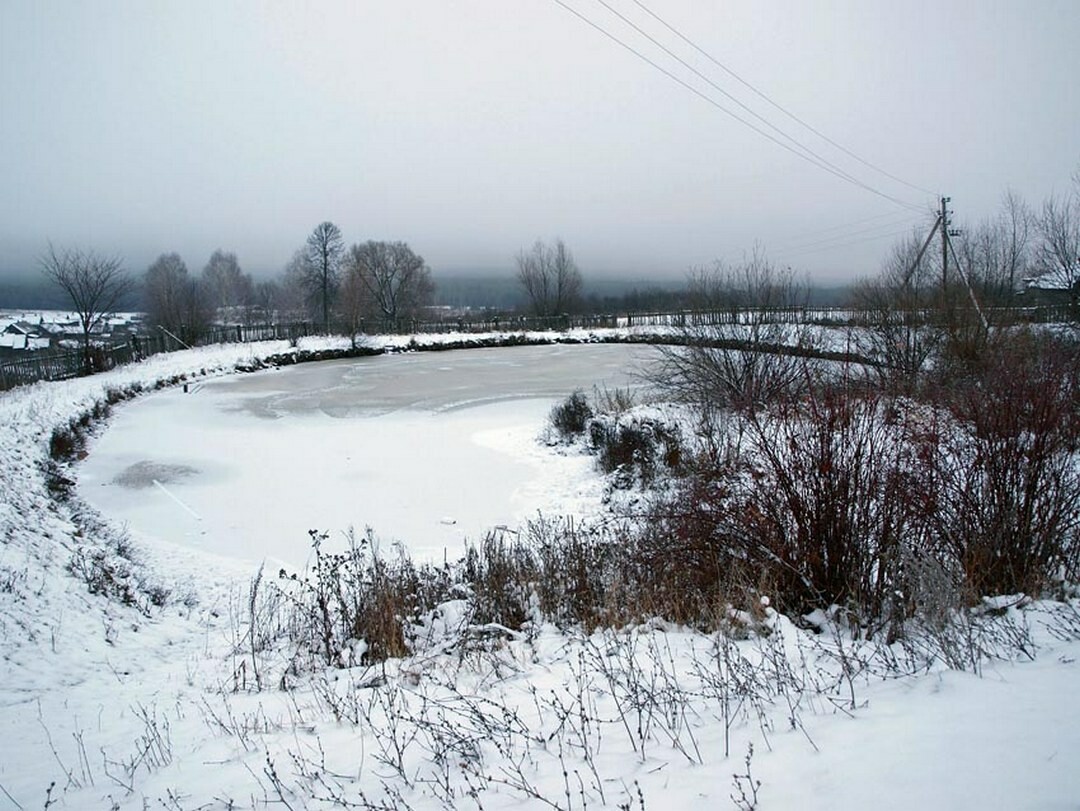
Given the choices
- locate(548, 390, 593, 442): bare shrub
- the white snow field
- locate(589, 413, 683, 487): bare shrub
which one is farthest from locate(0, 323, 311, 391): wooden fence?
locate(589, 413, 683, 487): bare shrub

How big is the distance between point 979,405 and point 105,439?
64.8 ft

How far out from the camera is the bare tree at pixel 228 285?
95.5 metres

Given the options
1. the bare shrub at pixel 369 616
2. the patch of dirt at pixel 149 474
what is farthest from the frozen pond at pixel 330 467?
the bare shrub at pixel 369 616

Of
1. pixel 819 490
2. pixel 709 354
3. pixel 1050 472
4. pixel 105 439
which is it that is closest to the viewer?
pixel 819 490

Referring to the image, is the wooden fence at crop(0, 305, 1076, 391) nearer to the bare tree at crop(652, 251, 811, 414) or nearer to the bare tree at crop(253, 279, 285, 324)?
the bare tree at crop(652, 251, 811, 414)

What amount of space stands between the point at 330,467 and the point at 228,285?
99.0 metres

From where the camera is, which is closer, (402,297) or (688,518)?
(688,518)

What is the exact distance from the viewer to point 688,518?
6.19 m

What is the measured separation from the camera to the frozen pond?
10516 millimetres

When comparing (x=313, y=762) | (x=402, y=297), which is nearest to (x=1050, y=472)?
(x=313, y=762)

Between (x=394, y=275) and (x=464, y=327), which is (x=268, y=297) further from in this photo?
(x=464, y=327)

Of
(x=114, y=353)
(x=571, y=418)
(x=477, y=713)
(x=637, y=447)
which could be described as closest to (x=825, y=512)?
(x=477, y=713)

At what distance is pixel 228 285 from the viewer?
99.0 m

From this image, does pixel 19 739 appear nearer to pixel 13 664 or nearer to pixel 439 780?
pixel 13 664
